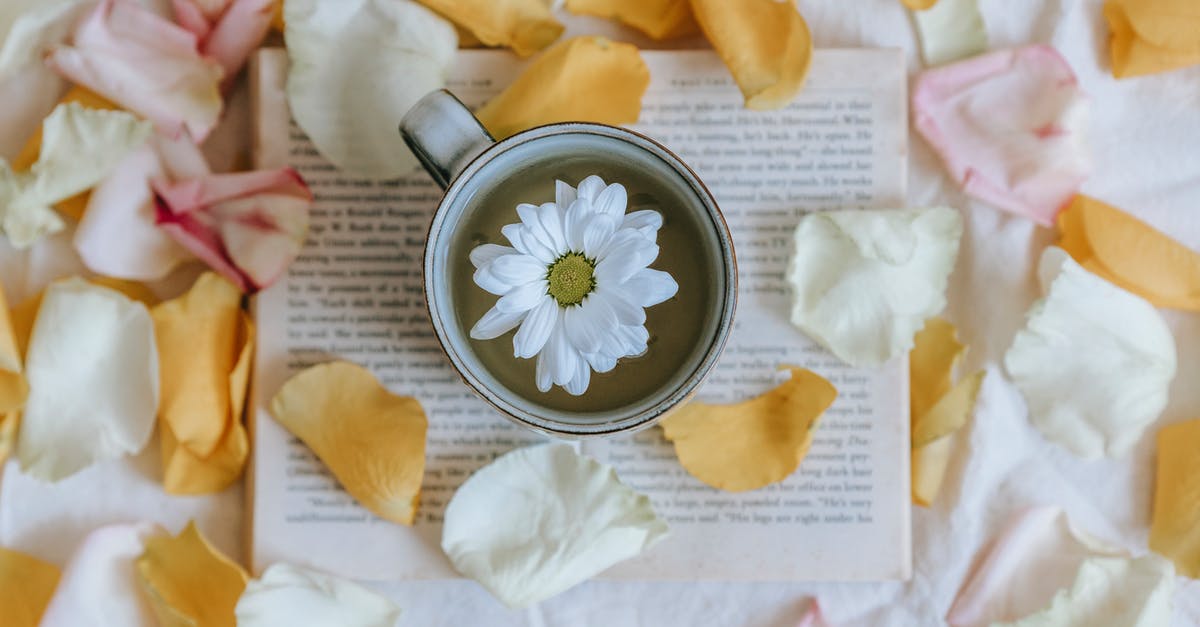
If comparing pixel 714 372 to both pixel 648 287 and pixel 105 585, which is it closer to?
pixel 648 287

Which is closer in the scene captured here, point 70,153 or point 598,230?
point 598,230

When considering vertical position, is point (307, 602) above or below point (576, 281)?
below

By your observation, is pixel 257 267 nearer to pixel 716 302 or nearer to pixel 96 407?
pixel 96 407

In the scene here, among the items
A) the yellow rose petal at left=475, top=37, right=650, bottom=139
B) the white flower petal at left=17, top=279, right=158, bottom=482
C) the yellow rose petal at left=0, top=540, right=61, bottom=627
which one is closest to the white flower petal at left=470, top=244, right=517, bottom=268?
the yellow rose petal at left=475, top=37, right=650, bottom=139

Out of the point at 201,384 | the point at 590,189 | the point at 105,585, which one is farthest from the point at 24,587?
the point at 590,189

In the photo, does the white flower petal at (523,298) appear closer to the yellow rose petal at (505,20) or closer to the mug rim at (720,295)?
the mug rim at (720,295)

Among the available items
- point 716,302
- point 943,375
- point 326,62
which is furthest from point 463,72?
point 943,375
